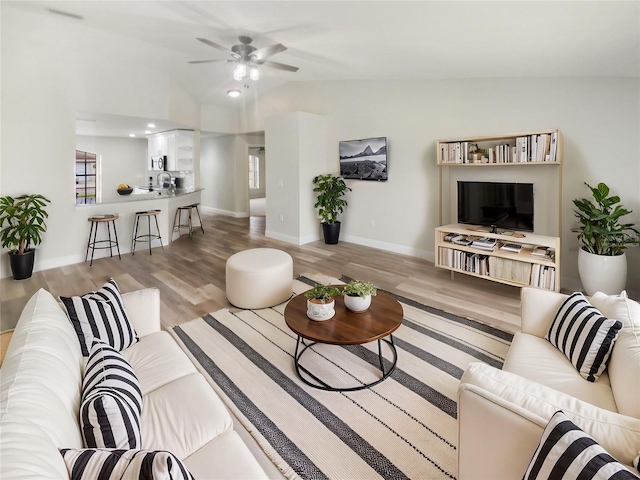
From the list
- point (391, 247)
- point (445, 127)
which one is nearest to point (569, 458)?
point (445, 127)

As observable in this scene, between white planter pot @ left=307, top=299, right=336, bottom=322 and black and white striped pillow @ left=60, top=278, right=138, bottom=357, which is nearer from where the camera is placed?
black and white striped pillow @ left=60, top=278, right=138, bottom=357

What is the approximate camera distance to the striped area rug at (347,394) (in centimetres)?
171

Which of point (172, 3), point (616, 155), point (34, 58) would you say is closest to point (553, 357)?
point (616, 155)

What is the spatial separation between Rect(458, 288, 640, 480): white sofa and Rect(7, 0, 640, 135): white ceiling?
7.08 feet

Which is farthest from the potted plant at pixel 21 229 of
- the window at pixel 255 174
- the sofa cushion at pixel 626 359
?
the window at pixel 255 174

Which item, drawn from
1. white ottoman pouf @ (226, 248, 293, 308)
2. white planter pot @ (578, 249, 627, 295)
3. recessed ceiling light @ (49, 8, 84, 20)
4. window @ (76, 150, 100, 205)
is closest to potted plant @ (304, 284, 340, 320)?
white ottoman pouf @ (226, 248, 293, 308)

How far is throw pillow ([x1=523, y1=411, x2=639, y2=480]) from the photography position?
2.69 ft

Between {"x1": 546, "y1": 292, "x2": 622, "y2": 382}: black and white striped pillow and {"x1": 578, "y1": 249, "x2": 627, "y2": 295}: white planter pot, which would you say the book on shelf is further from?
{"x1": 546, "y1": 292, "x2": 622, "y2": 382}: black and white striped pillow

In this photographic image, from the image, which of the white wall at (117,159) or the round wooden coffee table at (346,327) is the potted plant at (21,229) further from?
the white wall at (117,159)

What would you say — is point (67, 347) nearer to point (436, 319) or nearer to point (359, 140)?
point (436, 319)

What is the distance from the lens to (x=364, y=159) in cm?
576

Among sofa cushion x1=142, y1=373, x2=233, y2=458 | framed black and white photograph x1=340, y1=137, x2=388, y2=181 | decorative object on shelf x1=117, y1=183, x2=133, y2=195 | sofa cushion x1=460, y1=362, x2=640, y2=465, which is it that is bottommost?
sofa cushion x1=142, y1=373, x2=233, y2=458

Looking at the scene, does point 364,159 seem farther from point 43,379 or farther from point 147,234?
point 43,379

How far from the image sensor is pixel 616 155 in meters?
3.49
